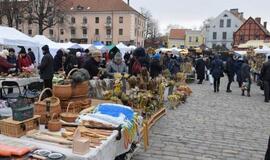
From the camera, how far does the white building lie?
231 ft

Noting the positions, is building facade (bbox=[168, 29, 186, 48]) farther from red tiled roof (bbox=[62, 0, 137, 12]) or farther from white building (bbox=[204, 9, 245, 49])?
red tiled roof (bbox=[62, 0, 137, 12])

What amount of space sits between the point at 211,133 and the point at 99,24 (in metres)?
65.3

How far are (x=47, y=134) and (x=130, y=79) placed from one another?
4.06 m

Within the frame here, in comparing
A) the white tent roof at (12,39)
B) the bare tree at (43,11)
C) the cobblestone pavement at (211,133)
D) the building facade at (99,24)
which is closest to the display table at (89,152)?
the cobblestone pavement at (211,133)

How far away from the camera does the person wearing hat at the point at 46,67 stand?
364 inches

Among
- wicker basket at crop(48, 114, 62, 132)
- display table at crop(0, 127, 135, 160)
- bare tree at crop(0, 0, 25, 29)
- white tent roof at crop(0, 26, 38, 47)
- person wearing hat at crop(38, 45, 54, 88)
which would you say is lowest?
display table at crop(0, 127, 135, 160)

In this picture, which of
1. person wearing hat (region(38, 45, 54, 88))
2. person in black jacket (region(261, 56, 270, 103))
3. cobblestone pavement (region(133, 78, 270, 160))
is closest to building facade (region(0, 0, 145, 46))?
person in black jacket (region(261, 56, 270, 103))

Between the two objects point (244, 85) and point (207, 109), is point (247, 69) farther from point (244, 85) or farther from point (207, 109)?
point (207, 109)

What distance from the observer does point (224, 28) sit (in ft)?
232

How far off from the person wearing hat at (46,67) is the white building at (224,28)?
63920mm

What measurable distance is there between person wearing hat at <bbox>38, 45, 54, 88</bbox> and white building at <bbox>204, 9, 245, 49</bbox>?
63.9 m

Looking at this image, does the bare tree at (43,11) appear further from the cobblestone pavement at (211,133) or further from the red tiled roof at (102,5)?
the cobblestone pavement at (211,133)

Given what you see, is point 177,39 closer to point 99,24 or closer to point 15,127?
point 99,24

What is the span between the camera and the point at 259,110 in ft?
34.1
